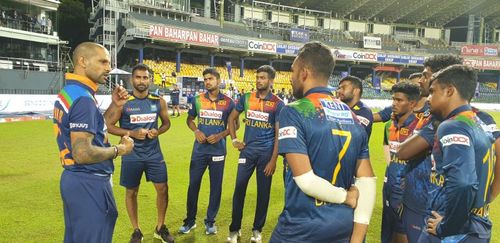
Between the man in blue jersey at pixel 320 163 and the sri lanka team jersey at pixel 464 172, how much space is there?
0.50 meters

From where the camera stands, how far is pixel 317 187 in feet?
7.88

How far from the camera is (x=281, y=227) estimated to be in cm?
263

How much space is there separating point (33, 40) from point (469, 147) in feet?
134

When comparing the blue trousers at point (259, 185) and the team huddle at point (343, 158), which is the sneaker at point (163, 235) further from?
the blue trousers at point (259, 185)

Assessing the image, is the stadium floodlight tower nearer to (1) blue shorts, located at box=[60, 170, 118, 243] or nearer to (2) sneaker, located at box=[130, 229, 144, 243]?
(2) sneaker, located at box=[130, 229, 144, 243]

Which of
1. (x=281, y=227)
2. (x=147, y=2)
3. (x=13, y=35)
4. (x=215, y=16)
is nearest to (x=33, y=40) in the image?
(x=13, y=35)

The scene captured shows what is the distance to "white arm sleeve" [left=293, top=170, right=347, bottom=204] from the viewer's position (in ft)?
7.84

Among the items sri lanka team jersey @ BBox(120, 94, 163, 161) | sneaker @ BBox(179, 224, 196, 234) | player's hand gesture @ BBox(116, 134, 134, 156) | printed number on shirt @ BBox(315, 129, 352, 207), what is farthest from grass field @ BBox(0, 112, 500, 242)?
printed number on shirt @ BBox(315, 129, 352, 207)

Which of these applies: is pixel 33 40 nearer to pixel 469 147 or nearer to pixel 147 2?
pixel 147 2

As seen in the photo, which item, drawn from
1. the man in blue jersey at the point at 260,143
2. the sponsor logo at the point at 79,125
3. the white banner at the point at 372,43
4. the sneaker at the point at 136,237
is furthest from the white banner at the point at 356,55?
the sponsor logo at the point at 79,125

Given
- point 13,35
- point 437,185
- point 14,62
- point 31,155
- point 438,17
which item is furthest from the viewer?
point 438,17

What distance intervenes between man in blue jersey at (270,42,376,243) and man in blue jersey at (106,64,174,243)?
10.6ft

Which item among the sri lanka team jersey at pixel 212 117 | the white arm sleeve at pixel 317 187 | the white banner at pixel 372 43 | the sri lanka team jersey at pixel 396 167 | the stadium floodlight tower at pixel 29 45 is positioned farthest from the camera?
the white banner at pixel 372 43

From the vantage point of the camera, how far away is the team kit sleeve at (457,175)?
2477 millimetres
